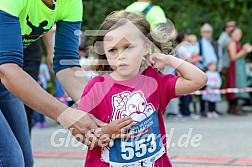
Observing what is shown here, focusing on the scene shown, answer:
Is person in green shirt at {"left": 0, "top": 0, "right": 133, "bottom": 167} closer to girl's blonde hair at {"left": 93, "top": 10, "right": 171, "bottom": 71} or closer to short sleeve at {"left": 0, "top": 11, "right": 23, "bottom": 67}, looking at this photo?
short sleeve at {"left": 0, "top": 11, "right": 23, "bottom": 67}

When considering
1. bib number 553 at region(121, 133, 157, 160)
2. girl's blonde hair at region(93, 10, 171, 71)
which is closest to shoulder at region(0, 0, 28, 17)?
girl's blonde hair at region(93, 10, 171, 71)

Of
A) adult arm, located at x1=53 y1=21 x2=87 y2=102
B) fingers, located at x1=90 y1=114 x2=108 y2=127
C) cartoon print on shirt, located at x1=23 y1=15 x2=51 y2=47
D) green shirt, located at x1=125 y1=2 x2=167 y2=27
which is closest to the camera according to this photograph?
fingers, located at x1=90 y1=114 x2=108 y2=127

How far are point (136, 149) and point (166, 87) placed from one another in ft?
1.10

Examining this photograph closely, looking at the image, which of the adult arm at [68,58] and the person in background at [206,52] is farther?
the person in background at [206,52]

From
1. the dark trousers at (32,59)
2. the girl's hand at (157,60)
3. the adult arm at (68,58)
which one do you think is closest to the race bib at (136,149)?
the girl's hand at (157,60)

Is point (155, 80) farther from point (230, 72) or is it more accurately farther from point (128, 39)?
point (230, 72)

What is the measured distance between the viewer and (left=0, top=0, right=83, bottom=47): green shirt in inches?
109

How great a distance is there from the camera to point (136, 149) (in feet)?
9.42

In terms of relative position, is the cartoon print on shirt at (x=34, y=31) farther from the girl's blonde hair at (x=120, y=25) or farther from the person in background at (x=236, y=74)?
the person in background at (x=236, y=74)

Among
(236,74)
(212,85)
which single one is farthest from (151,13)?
(236,74)

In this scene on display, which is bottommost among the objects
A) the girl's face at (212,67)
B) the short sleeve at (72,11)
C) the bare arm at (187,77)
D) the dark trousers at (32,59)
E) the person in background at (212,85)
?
the person in background at (212,85)

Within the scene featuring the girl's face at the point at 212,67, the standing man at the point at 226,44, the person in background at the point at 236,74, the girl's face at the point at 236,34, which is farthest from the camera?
the standing man at the point at 226,44

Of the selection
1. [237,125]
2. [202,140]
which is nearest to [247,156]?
[202,140]

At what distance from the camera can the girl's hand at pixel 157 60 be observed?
2.87 meters
